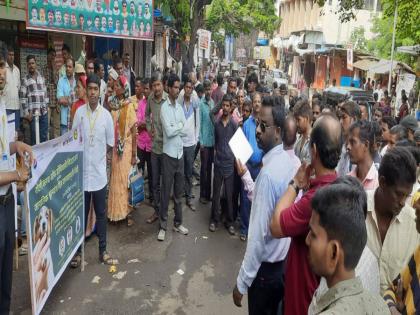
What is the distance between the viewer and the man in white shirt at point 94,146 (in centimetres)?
440

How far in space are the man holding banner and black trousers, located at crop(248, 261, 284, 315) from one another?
1.74 m

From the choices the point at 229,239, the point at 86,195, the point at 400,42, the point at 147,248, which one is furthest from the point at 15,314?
the point at 400,42

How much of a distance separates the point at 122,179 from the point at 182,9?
10388 mm

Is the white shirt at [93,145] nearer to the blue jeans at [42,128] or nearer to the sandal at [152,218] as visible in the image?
the sandal at [152,218]

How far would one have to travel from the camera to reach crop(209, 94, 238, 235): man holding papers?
5812 millimetres

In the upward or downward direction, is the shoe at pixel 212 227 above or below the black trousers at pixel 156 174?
below

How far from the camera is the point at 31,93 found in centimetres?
764

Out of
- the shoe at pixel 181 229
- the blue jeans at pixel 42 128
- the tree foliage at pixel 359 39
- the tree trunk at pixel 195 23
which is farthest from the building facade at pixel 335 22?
the shoe at pixel 181 229

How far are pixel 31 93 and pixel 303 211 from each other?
6.79 m

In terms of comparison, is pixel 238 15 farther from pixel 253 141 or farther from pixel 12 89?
pixel 253 141

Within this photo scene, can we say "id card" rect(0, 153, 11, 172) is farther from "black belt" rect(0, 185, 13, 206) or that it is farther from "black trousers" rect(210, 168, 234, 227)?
"black trousers" rect(210, 168, 234, 227)

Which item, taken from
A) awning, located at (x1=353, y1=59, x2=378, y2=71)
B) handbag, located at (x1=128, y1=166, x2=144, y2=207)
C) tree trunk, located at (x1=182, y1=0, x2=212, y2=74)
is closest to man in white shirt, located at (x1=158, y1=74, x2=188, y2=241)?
handbag, located at (x1=128, y1=166, x2=144, y2=207)

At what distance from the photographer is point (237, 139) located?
14.0ft

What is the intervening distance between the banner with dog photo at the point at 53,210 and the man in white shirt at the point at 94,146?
15 cm
